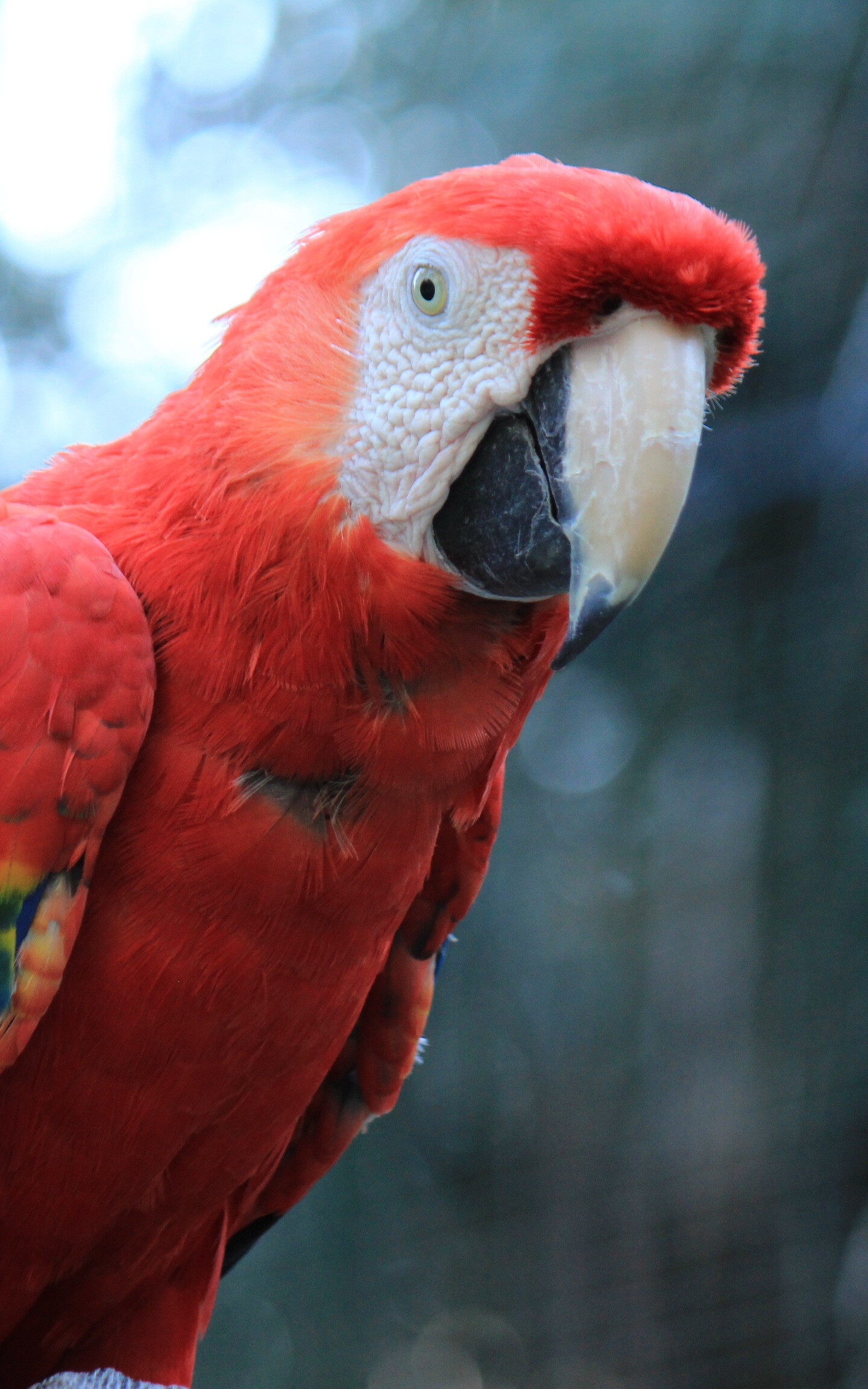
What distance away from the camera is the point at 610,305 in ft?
2.28

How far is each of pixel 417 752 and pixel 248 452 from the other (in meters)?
0.25

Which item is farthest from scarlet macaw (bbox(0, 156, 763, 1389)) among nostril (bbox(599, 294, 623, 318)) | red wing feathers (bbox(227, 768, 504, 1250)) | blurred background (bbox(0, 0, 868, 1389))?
blurred background (bbox(0, 0, 868, 1389))

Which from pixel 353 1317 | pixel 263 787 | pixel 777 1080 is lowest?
pixel 353 1317

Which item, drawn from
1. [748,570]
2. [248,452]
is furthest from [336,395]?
[748,570]

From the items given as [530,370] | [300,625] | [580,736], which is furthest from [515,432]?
[580,736]

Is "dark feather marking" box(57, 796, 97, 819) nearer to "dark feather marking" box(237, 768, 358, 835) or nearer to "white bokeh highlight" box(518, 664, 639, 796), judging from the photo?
"dark feather marking" box(237, 768, 358, 835)

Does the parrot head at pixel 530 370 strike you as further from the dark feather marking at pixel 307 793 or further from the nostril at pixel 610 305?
the dark feather marking at pixel 307 793

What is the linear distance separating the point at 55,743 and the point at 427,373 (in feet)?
1.22

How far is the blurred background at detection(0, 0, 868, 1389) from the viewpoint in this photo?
212cm

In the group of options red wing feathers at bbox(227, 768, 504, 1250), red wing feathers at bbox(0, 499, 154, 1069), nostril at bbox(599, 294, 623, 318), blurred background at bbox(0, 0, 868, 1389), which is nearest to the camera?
nostril at bbox(599, 294, 623, 318)

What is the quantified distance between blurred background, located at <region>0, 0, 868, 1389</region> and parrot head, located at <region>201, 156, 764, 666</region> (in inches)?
58.0

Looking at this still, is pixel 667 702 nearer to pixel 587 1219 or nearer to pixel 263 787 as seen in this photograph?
pixel 587 1219

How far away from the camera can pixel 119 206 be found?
2619 millimetres

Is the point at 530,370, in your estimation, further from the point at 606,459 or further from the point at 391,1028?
the point at 391,1028
